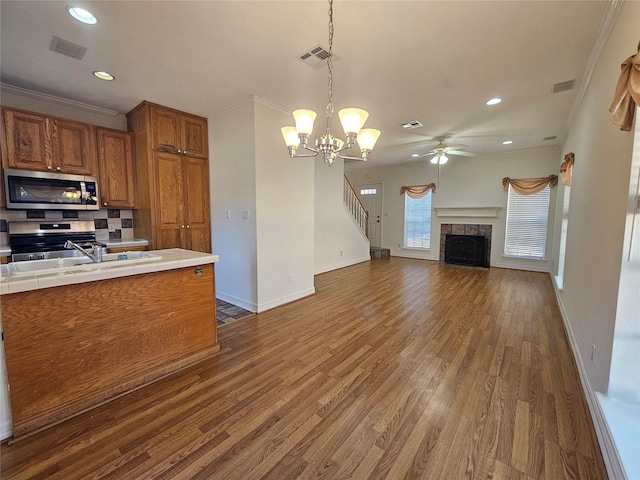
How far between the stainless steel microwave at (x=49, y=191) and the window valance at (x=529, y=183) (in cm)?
788

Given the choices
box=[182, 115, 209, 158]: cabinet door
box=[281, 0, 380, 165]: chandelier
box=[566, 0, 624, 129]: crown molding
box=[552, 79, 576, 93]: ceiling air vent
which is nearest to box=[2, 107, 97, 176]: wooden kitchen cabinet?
box=[182, 115, 209, 158]: cabinet door

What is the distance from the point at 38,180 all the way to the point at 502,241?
842cm

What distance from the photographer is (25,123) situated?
297 centimetres

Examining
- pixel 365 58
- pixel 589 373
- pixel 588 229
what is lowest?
pixel 589 373

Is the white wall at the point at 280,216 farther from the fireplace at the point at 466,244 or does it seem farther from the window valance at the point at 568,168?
the fireplace at the point at 466,244

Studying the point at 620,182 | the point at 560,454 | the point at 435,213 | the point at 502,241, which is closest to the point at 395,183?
the point at 435,213

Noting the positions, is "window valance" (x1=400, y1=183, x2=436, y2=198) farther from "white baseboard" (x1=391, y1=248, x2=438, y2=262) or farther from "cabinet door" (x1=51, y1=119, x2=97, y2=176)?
"cabinet door" (x1=51, y1=119, x2=97, y2=176)

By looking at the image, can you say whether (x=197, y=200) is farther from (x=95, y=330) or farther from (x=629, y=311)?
(x=629, y=311)

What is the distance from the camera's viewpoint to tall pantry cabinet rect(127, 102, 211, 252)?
11.7ft

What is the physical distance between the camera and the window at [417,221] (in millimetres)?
7508

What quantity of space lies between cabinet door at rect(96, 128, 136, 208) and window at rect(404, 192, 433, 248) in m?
6.65

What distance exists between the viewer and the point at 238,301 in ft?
12.5

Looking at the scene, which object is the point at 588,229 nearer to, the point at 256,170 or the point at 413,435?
the point at 413,435

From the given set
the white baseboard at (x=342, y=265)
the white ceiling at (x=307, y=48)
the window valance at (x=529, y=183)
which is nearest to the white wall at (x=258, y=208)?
the white ceiling at (x=307, y=48)
